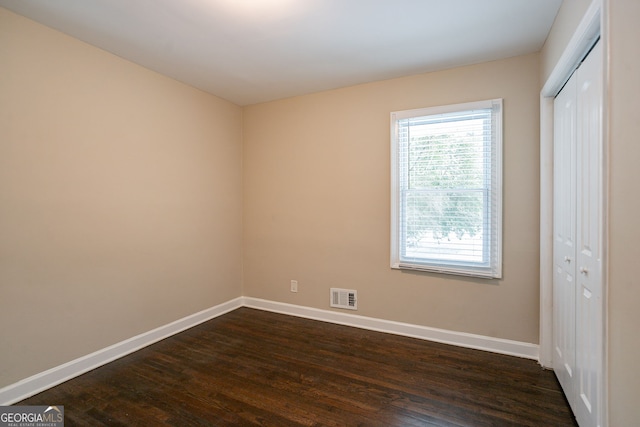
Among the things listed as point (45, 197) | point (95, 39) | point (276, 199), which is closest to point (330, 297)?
point (276, 199)

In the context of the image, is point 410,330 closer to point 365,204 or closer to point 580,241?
point 365,204

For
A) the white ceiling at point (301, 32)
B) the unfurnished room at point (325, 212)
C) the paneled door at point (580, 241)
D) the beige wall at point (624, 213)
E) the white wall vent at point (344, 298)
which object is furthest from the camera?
the white wall vent at point (344, 298)

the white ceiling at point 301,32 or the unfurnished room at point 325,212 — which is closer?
the unfurnished room at point 325,212

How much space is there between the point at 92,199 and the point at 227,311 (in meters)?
2.02

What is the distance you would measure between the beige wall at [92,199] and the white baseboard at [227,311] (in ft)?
0.23

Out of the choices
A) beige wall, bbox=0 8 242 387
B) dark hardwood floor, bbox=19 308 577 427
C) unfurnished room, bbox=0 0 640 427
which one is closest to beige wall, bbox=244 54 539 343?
unfurnished room, bbox=0 0 640 427

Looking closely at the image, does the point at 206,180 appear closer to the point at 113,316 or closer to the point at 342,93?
the point at 113,316

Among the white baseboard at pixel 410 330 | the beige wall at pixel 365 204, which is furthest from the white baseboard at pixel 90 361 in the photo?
the beige wall at pixel 365 204

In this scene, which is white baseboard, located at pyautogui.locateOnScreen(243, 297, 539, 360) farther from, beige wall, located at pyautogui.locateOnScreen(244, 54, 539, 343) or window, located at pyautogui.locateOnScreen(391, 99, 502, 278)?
window, located at pyautogui.locateOnScreen(391, 99, 502, 278)

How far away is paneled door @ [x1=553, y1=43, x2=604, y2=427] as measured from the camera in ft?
4.75

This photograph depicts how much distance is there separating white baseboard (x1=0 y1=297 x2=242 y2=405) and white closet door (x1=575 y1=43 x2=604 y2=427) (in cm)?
330

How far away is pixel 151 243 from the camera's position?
2.93 metres

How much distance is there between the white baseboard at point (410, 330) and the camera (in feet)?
8.64

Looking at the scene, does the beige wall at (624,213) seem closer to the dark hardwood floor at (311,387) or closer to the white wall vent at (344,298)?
the dark hardwood floor at (311,387)
